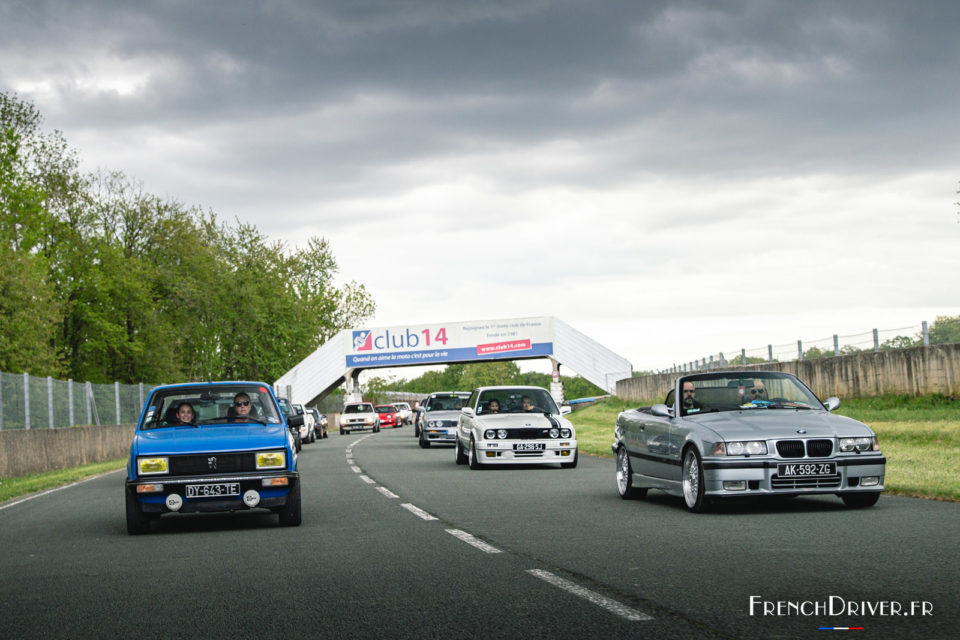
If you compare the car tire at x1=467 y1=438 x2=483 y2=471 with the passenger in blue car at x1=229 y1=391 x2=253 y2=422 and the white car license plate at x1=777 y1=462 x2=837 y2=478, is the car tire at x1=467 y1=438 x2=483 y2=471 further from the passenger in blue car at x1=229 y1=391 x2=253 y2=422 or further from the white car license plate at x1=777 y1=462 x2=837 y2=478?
the white car license plate at x1=777 y1=462 x2=837 y2=478

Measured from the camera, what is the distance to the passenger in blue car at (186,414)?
1213cm

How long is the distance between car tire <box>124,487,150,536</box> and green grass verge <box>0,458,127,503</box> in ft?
23.9

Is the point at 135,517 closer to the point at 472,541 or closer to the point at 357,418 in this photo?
the point at 472,541

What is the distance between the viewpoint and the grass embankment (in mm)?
13883

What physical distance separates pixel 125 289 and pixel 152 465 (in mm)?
58695

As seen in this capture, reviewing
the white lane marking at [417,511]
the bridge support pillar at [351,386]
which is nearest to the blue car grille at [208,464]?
the white lane marking at [417,511]

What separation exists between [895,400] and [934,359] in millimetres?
1624

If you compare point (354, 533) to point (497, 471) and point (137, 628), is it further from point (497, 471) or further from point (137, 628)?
point (497, 471)

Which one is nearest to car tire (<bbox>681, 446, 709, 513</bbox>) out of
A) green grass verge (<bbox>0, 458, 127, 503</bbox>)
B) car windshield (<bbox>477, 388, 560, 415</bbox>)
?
car windshield (<bbox>477, 388, 560, 415</bbox>)

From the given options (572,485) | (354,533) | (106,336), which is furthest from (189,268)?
(354,533)

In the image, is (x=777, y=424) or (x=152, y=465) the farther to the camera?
(x=777, y=424)

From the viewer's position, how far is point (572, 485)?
52.3 feet

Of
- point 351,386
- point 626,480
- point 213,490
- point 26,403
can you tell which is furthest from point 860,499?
point 351,386

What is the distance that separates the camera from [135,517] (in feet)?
36.1
